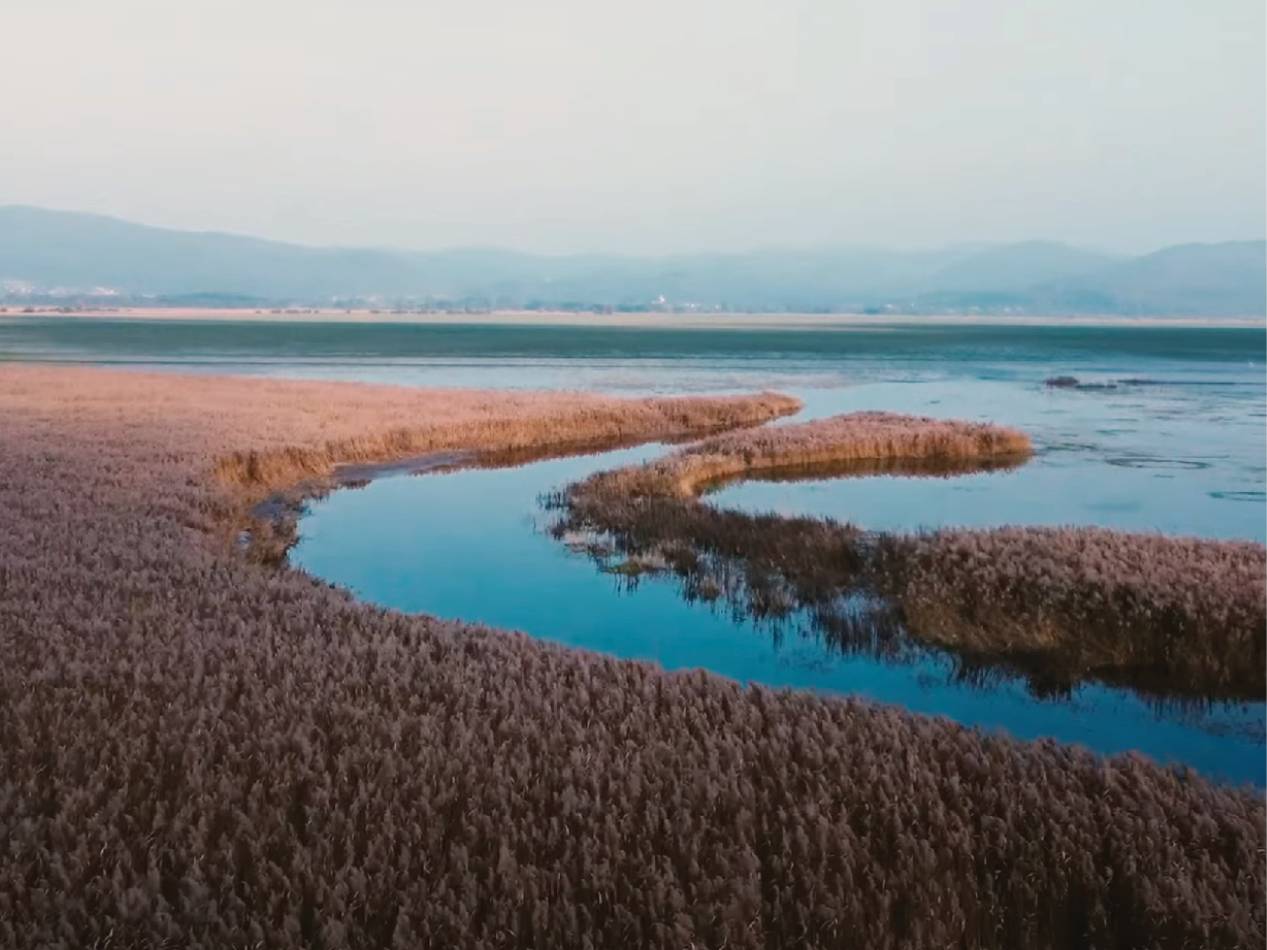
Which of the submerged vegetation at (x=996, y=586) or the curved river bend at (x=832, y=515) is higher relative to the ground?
the submerged vegetation at (x=996, y=586)

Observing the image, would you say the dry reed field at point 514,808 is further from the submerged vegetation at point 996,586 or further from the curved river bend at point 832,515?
the submerged vegetation at point 996,586

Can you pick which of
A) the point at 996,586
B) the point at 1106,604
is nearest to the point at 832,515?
the point at 996,586

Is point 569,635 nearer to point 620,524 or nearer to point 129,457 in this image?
point 620,524

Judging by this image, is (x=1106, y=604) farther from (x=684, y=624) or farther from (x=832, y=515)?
(x=832, y=515)

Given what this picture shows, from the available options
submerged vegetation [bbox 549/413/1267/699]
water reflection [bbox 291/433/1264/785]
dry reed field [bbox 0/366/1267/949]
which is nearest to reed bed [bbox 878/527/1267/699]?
submerged vegetation [bbox 549/413/1267/699]

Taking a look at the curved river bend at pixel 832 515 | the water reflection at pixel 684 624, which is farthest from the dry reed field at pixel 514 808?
the curved river bend at pixel 832 515

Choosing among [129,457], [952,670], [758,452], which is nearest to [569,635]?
[952,670]

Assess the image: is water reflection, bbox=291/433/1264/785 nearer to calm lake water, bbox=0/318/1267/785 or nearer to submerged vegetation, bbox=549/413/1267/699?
calm lake water, bbox=0/318/1267/785
